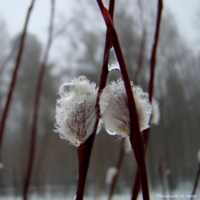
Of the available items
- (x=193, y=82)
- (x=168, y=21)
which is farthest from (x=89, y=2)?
(x=193, y=82)

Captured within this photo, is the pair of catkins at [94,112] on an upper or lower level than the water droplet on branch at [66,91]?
lower

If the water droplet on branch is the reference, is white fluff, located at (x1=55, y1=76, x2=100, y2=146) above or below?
below

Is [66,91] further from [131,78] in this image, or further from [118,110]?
[131,78]

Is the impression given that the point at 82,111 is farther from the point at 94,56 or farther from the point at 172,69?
the point at 94,56

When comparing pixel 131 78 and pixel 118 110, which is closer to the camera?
pixel 118 110

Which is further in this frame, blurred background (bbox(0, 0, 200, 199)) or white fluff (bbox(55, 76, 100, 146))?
blurred background (bbox(0, 0, 200, 199))

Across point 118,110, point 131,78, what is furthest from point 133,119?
point 131,78
